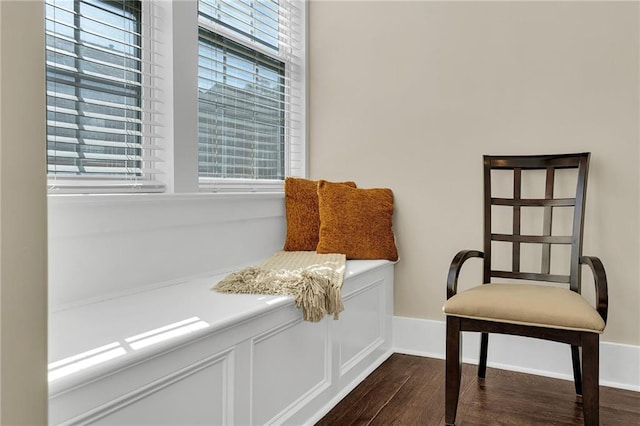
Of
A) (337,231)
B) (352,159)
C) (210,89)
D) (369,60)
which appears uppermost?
(369,60)

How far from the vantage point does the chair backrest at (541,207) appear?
7.29 ft

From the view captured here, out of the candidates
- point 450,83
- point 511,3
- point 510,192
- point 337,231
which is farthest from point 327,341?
point 511,3

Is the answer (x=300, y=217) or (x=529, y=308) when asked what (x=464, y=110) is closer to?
(x=300, y=217)

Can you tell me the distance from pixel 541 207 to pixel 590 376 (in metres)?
0.95

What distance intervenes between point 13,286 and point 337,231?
6.93 feet

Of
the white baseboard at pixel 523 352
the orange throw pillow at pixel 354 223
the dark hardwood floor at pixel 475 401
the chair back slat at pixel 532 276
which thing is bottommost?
the dark hardwood floor at pixel 475 401

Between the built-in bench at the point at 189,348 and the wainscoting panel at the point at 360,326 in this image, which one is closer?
the built-in bench at the point at 189,348

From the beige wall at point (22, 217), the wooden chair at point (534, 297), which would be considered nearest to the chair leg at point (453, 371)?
the wooden chair at point (534, 297)

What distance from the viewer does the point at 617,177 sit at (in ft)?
7.70

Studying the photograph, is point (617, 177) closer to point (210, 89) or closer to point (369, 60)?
point (369, 60)

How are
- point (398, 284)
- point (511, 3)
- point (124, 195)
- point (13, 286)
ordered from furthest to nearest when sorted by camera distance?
1. point (398, 284)
2. point (511, 3)
3. point (124, 195)
4. point (13, 286)

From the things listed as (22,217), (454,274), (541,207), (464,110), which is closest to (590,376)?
(454,274)

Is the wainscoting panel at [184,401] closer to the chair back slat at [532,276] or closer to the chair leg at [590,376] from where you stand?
the chair leg at [590,376]

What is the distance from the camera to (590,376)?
174cm
